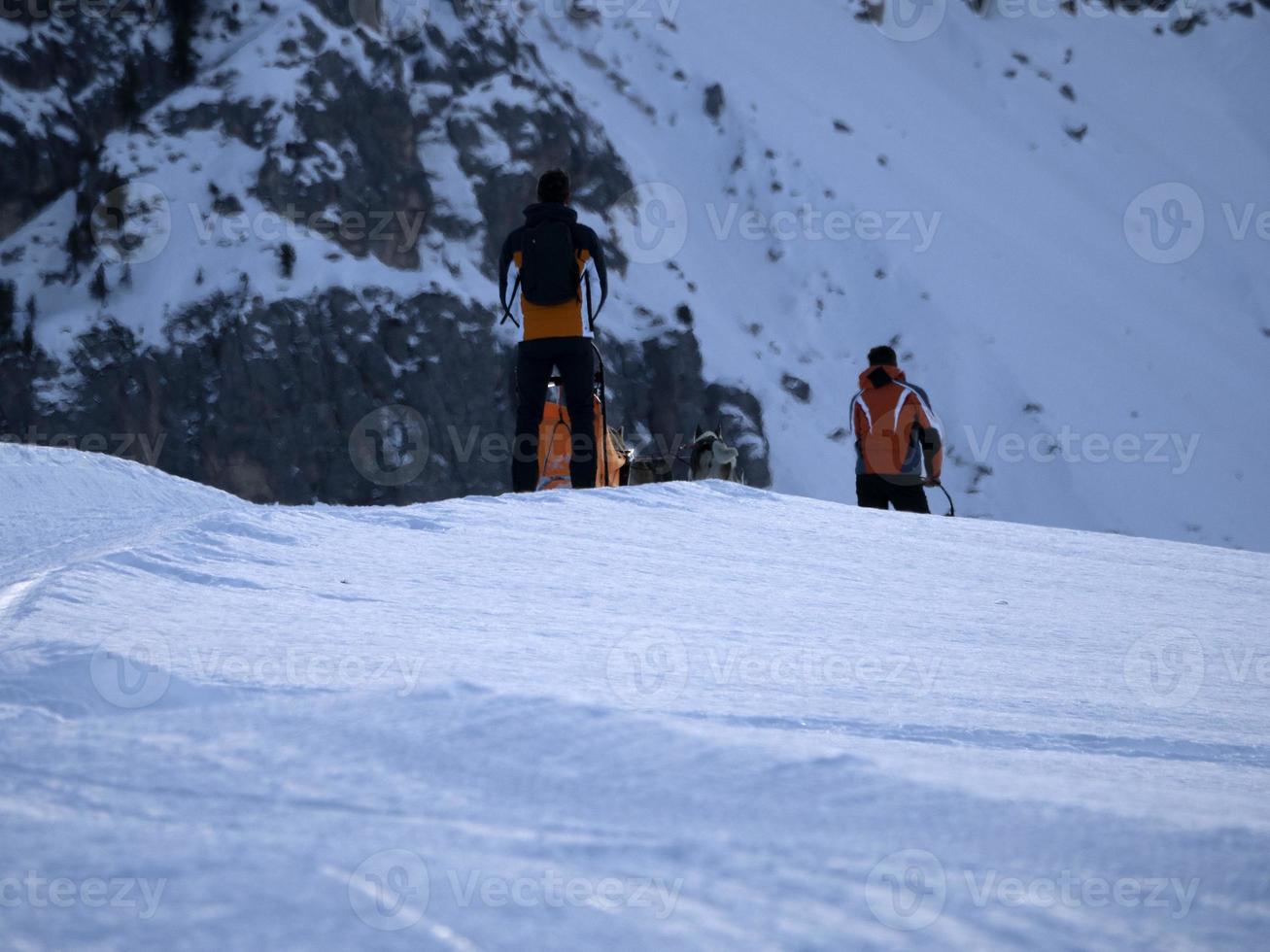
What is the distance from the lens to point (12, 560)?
6.74 ft

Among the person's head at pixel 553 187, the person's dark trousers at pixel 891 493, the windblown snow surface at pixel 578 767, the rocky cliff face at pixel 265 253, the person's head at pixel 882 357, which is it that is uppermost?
the rocky cliff face at pixel 265 253

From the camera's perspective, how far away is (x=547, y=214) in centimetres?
440

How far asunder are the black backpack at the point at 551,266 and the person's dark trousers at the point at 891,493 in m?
1.84

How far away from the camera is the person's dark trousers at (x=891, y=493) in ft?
17.6

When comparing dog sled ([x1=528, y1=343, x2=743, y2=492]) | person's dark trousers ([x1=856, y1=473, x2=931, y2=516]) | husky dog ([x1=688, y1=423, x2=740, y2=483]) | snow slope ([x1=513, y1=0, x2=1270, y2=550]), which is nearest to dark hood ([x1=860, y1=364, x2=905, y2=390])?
person's dark trousers ([x1=856, y1=473, x2=931, y2=516])

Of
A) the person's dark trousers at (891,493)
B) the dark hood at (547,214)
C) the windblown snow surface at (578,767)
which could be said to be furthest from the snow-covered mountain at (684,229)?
the windblown snow surface at (578,767)

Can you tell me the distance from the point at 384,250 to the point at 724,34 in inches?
400

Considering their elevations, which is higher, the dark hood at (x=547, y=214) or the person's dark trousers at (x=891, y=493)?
the dark hood at (x=547, y=214)

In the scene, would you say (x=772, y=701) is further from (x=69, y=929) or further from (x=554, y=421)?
(x=554, y=421)

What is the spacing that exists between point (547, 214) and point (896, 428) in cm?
200

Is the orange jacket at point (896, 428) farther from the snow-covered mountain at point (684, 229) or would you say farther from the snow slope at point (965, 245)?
the snow slope at point (965, 245)

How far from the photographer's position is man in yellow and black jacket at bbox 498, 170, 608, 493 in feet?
14.3

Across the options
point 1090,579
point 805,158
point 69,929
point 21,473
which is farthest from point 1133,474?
point 69,929

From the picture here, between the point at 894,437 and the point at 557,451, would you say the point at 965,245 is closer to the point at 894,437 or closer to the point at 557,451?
the point at 894,437
